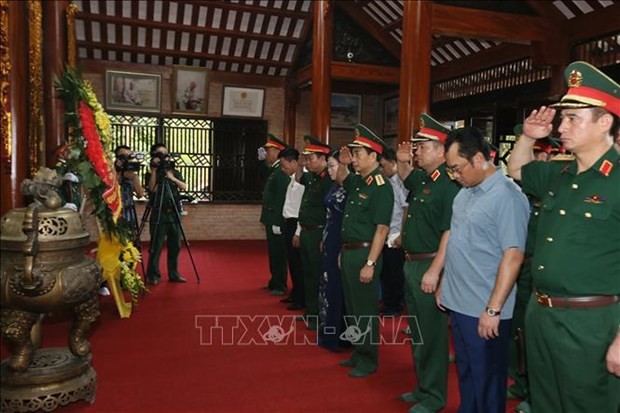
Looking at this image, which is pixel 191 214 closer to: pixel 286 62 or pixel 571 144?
pixel 286 62

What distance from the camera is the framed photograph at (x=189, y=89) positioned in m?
9.09

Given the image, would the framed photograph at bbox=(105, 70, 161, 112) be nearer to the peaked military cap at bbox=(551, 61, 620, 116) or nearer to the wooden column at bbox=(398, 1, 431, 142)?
the wooden column at bbox=(398, 1, 431, 142)

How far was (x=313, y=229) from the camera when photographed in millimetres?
4098

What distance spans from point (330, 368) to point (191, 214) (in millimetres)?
6540

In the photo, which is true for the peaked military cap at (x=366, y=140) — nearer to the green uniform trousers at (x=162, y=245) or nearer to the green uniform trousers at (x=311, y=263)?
the green uniform trousers at (x=311, y=263)

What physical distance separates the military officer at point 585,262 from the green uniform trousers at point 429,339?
85 centimetres

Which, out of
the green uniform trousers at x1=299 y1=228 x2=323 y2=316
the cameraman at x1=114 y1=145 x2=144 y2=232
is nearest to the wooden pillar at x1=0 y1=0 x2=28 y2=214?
the green uniform trousers at x1=299 y1=228 x2=323 y2=316

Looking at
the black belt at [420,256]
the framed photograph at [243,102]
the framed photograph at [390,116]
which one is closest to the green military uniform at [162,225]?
the black belt at [420,256]

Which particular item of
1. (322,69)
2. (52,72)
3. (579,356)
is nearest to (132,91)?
(322,69)

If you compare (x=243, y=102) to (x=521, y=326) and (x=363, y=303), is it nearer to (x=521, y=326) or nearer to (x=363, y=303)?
(x=363, y=303)

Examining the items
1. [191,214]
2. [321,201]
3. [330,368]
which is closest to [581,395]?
[330,368]

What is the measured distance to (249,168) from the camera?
9.58m

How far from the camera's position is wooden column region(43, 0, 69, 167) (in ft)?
13.2

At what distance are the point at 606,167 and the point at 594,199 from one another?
0.10 metres
